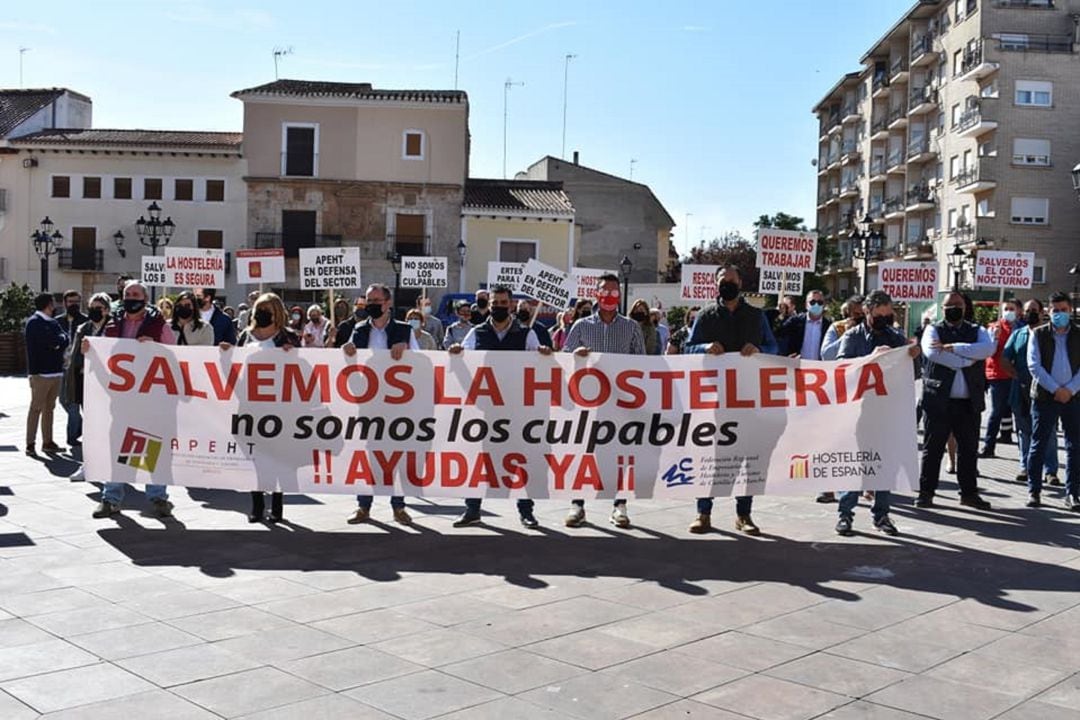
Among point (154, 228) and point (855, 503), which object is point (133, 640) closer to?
point (855, 503)

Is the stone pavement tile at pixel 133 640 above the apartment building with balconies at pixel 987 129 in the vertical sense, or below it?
below

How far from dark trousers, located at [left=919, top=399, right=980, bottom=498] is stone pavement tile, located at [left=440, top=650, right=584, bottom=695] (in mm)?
5619

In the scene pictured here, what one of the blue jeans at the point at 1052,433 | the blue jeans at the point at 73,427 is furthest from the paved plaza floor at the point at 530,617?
the blue jeans at the point at 73,427

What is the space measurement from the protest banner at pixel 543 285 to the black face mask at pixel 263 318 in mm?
4715

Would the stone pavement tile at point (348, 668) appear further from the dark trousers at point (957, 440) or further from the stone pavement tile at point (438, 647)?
the dark trousers at point (957, 440)

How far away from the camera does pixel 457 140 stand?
5038 cm

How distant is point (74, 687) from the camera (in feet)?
16.3

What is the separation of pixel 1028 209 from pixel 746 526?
5009 cm

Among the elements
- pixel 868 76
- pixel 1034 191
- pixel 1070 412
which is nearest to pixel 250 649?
pixel 1070 412

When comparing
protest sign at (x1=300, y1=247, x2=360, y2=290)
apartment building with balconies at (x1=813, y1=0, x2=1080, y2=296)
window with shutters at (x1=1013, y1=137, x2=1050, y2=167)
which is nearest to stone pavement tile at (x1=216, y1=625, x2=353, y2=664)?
protest sign at (x1=300, y1=247, x2=360, y2=290)

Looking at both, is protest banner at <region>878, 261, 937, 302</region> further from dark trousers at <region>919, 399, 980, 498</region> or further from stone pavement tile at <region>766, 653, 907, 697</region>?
stone pavement tile at <region>766, 653, 907, 697</region>

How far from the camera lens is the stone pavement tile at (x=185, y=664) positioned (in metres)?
5.13

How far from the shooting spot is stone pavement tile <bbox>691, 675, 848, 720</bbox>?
4.80 metres

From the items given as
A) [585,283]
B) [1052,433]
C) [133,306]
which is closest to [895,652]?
[1052,433]
